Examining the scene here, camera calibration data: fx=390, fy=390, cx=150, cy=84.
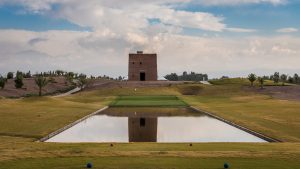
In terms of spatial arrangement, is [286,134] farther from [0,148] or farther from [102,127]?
[0,148]

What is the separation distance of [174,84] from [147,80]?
11854 millimetres

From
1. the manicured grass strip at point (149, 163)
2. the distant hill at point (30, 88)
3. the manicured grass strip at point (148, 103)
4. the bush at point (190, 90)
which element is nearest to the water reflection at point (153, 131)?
the manicured grass strip at point (149, 163)

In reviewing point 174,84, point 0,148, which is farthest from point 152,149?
point 174,84

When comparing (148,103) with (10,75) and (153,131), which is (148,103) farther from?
(10,75)

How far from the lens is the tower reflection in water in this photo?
30.4m

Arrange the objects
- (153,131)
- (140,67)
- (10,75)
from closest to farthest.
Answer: (153,131) < (140,67) < (10,75)

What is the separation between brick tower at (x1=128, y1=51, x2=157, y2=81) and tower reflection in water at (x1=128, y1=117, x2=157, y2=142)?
7063cm

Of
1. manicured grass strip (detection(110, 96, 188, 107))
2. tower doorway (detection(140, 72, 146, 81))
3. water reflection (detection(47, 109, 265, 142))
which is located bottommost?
water reflection (detection(47, 109, 265, 142))

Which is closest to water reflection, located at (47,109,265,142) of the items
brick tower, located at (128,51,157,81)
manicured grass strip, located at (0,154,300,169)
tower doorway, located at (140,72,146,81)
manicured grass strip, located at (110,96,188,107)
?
manicured grass strip, located at (0,154,300,169)

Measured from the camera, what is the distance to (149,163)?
17750 millimetres

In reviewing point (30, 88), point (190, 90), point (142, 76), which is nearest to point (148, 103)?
point (190, 90)

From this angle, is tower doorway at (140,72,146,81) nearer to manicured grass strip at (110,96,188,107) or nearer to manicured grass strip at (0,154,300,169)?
manicured grass strip at (110,96,188,107)

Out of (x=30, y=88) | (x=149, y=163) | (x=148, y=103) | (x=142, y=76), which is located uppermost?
(x=142, y=76)

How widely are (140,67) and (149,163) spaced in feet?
321
